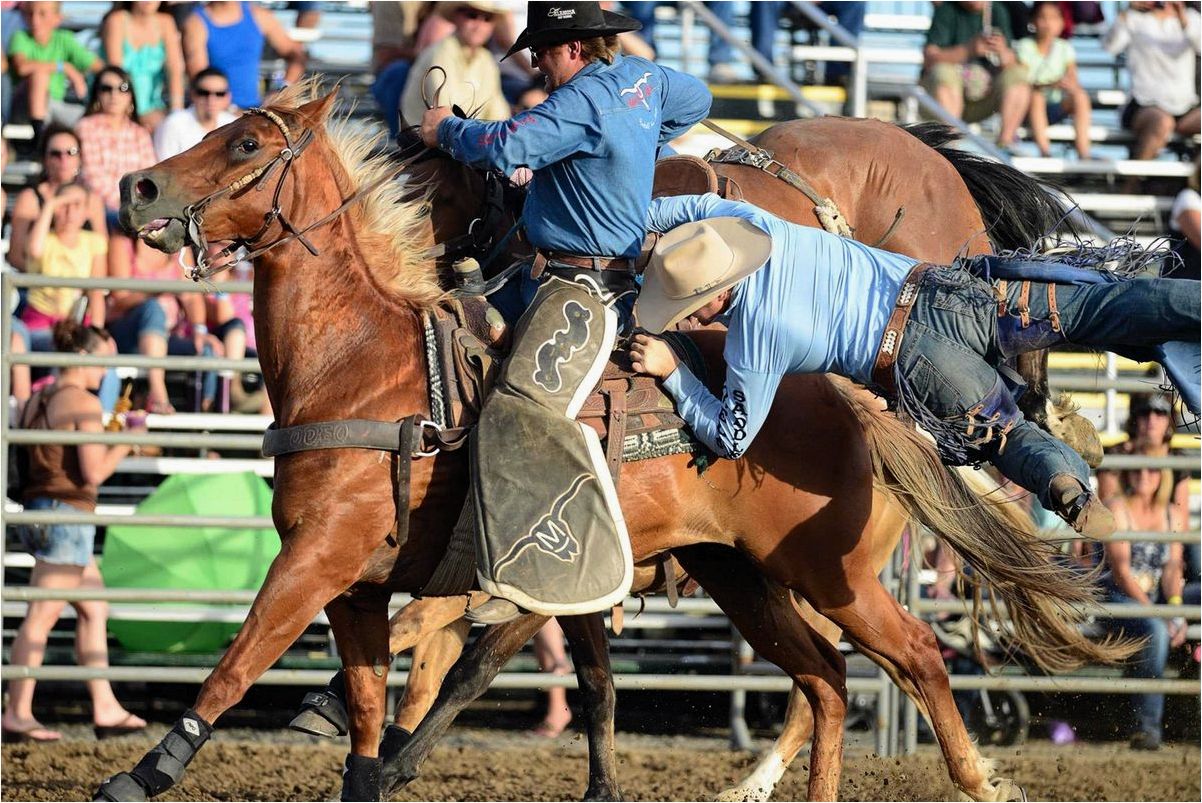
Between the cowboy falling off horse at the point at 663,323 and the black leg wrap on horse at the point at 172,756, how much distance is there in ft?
2.61

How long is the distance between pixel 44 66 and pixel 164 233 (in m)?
4.56

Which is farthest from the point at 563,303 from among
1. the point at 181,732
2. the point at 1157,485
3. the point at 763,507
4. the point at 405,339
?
the point at 1157,485

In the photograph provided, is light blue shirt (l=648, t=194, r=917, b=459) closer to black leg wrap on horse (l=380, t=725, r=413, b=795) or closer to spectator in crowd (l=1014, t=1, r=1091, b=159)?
black leg wrap on horse (l=380, t=725, r=413, b=795)

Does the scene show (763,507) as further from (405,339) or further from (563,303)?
(405,339)

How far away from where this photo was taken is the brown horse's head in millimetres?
3941

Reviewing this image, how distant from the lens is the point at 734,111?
8.90m

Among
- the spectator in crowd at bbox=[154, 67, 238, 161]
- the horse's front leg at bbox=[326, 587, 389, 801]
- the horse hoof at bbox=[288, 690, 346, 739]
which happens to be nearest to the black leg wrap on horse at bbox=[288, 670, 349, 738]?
the horse hoof at bbox=[288, 690, 346, 739]

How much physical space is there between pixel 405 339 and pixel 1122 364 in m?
5.40

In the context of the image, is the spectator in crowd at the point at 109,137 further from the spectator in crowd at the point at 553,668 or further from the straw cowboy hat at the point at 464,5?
the spectator in crowd at the point at 553,668

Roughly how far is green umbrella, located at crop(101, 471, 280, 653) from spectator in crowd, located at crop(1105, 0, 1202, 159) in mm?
5489

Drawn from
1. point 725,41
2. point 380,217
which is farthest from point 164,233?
point 725,41

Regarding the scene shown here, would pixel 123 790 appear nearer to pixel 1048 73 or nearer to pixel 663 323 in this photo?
pixel 663 323

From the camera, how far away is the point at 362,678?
14.5 ft

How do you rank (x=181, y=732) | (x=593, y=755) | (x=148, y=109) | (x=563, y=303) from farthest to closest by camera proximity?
(x=148, y=109), (x=593, y=755), (x=563, y=303), (x=181, y=732)
